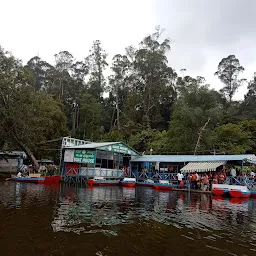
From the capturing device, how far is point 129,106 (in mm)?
50344

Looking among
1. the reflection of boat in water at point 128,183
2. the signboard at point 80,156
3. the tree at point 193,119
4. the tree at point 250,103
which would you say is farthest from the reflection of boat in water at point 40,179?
the tree at point 250,103

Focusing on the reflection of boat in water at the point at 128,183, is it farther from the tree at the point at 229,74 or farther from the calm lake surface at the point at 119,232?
the tree at the point at 229,74

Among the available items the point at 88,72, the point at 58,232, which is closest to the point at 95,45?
the point at 88,72

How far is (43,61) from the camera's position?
214 feet

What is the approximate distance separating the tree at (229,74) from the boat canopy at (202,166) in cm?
3240

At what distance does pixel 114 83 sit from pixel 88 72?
8.30 meters

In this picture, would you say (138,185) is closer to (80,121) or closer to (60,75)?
(80,121)

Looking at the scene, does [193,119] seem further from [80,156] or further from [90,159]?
[80,156]

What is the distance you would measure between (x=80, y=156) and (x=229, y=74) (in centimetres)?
3833

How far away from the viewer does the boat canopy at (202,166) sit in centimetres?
2359

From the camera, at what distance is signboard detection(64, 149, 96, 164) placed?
1104 inches

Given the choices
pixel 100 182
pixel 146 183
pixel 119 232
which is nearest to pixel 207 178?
pixel 146 183

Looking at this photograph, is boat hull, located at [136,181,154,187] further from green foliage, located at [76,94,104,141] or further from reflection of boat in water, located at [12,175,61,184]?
green foliage, located at [76,94,104,141]

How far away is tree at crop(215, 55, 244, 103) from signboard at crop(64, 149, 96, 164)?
117 ft
